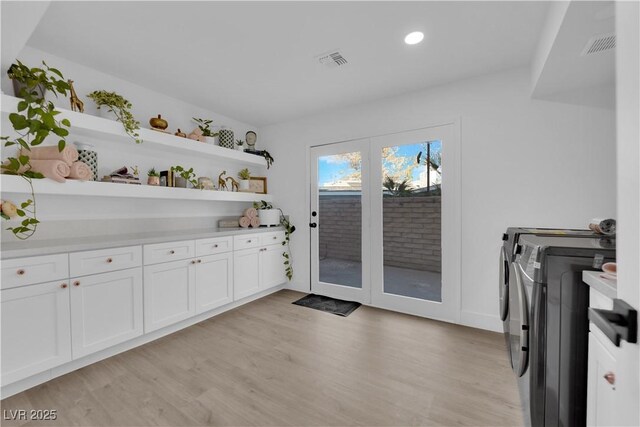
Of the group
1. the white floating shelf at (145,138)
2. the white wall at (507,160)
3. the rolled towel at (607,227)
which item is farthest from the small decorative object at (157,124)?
the rolled towel at (607,227)

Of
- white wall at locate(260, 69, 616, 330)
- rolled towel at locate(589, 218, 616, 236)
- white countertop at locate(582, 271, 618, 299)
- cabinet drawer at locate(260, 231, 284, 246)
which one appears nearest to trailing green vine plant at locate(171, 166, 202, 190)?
cabinet drawer at locate(260, 231, 284, 246)

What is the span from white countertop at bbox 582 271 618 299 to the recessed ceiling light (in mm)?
1816

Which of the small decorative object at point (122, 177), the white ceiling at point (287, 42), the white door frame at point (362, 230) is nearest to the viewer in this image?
A: the white ceiling at point (287, 42)

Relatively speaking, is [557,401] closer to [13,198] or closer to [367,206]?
[367,206]

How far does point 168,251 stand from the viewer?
2443mm

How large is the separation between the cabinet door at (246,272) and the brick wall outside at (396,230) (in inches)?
34.8

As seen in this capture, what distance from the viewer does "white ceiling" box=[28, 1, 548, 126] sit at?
1.75m

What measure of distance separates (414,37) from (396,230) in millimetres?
1788

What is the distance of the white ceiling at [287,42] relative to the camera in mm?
1751

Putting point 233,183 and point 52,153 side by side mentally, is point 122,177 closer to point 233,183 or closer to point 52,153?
point 52,153

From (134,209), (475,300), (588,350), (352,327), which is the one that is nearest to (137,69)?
(134,209)

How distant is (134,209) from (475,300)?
3400 mm

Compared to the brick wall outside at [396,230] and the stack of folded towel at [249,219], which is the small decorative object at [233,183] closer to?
the stack of folded towel at [249,219]

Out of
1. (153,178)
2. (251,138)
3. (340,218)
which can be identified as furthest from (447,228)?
(153,178)
